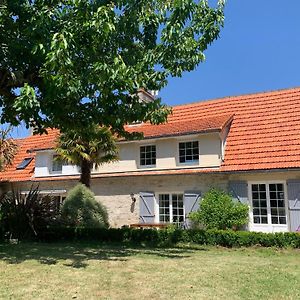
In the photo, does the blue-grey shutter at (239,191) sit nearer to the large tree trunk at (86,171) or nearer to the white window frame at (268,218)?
the white window frame at (268,218)

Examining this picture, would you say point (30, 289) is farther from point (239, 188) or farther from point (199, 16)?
point (239, 188)

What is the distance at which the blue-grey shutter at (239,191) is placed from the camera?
696 inches

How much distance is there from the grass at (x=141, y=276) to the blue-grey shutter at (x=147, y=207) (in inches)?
333

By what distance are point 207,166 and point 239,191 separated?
2061mm

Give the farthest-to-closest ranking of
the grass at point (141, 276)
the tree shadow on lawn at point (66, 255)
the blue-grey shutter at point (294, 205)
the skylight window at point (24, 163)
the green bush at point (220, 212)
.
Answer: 1. the skylight window at point (24, 163)
2. the green bush at point (220, 212)
3. the blue-grey shutter at point (294, 205)
4. the tree shadow on lawn at point (66, 255)
5. the grass at point (141, 276)

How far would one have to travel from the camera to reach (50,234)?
1620 centimetres

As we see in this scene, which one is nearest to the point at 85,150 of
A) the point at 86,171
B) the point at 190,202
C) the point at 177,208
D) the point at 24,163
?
the point at 86,171

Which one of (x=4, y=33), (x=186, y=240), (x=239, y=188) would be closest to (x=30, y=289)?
(x=4, y=33)

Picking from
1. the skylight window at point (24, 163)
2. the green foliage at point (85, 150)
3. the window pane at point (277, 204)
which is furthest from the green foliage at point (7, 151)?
the window pane at point (277, 204)

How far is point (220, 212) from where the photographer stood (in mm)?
17281

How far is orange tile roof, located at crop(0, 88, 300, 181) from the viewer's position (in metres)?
17.6

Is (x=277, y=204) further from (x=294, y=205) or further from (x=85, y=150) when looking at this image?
(x=85, y=150)

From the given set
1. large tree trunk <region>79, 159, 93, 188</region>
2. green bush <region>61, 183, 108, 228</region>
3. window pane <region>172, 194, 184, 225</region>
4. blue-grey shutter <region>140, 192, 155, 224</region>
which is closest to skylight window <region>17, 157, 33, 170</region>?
large tree trunk <region>79, 159, 93, 188</region>

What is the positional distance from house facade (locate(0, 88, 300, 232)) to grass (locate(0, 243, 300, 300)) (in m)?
6.37
